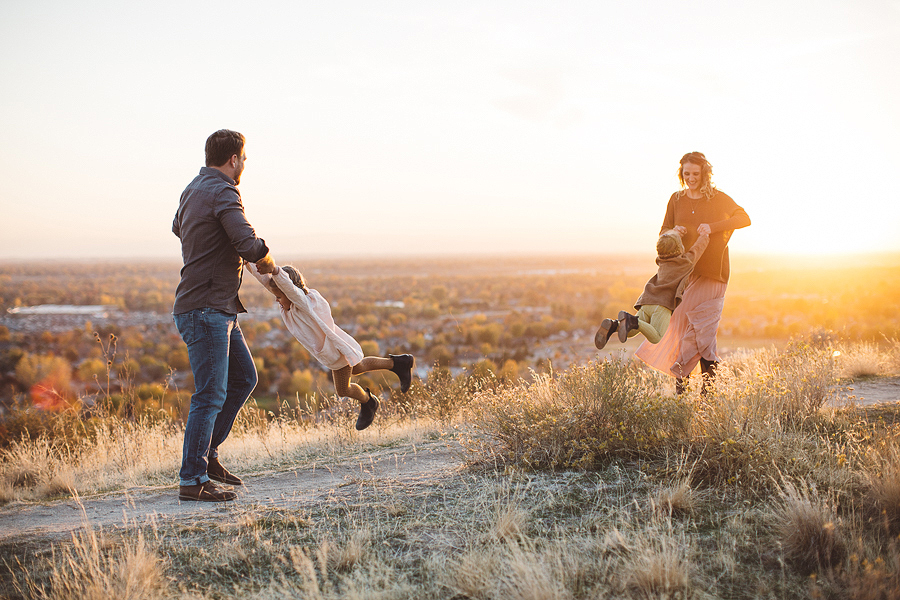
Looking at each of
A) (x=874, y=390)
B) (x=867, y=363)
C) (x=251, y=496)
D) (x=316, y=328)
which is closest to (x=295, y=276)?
(x=316, y=328)

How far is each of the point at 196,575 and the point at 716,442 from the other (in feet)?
11.2

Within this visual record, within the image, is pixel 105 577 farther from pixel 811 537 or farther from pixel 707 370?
pixel 707 370

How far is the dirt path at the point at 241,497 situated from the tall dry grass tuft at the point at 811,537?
2.27 meters

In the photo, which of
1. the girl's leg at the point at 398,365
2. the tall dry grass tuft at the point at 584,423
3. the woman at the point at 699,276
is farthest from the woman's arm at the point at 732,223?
the girl's leg at the point at 398,365

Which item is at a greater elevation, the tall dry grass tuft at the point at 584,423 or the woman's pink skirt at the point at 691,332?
the woman's pink skirt at the point at 691,332

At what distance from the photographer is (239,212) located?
12.4 ft

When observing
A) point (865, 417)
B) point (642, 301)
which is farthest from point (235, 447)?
point (865, 417)

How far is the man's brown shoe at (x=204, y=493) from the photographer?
4043mm

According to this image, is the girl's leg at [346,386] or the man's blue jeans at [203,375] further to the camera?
the girl's leg at [346,386]

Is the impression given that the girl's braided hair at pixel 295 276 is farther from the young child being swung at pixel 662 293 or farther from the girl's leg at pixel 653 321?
the girl's leg at pixel 653 321

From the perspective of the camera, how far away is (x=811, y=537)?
286 centimetres

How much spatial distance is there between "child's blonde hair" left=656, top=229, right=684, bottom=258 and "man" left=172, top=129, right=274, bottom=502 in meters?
3.16

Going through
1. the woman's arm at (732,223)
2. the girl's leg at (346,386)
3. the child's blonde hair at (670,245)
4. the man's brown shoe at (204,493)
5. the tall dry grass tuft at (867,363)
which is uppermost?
the woman's arm at (732,223)

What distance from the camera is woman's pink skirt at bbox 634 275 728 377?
5055 mm
